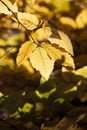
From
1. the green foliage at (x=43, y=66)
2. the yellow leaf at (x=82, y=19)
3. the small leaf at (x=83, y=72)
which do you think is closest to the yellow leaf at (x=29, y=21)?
the green foliage at (x=43, y=66)

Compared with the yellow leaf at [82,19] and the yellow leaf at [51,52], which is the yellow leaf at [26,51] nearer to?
the yellow leaf at [51,52]

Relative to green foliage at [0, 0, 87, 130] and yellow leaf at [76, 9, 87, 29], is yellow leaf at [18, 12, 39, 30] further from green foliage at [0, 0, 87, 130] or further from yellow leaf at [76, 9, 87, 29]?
yellow leaf at [76, 9, 87, 29]

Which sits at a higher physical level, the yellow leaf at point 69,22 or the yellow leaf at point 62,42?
the yellow leaf at point 62,42

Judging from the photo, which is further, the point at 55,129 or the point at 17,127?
the point at 17,127

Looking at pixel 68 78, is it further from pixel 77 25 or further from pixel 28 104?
pixel 77 25

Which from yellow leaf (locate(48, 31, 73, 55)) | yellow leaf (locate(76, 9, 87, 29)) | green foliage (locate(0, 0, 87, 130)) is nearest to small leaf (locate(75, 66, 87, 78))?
green foliage (locate(0, 0, 87, 130))

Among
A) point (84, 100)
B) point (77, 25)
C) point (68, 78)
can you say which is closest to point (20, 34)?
point (77, 25)

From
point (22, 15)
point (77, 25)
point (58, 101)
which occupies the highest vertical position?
point (22, 15)

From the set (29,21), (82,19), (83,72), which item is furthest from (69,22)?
(29,21)

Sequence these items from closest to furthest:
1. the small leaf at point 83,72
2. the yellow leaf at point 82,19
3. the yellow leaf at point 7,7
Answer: the yellow leaf at point 7,7 < the small leaf at point 83,72 < the yellow leaf at point 82,19

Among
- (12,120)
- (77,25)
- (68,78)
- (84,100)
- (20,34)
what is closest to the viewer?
(12,120)
